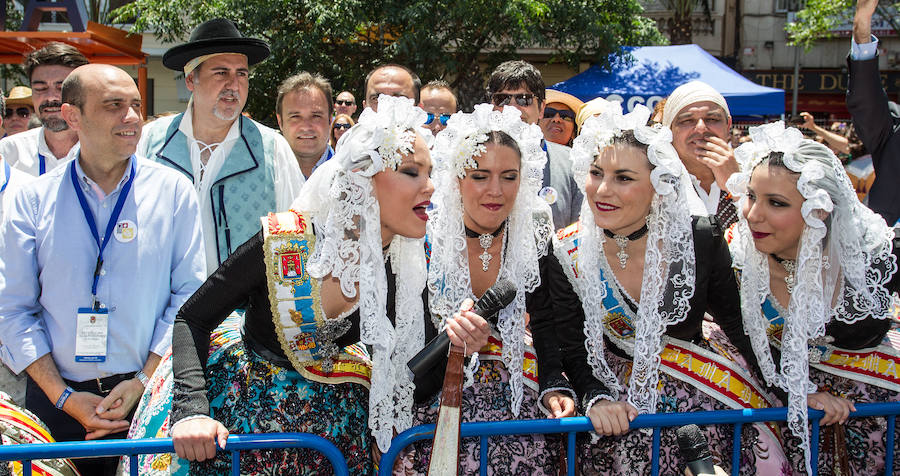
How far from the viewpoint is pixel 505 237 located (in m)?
2.61

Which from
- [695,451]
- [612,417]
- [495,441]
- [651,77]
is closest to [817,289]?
A: [695,451]

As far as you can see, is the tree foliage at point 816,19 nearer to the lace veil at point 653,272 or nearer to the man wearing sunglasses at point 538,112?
the man wearing sunglasses at point 538,112

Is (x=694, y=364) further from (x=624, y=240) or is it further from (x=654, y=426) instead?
(x=624, y=240)

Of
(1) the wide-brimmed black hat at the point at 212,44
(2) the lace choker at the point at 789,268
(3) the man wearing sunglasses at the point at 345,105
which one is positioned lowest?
(2) the lace choker at the point at 789,268

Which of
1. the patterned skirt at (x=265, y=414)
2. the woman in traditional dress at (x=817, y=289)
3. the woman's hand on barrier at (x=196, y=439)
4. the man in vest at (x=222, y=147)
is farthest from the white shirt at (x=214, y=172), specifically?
the woman in traditional dress at (x=817, y=289)

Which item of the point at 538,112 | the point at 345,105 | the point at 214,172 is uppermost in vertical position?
the point at 345,105

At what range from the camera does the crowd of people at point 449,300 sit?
7.39ft

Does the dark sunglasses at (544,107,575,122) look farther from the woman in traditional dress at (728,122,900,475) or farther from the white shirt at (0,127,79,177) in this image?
the white shirt at (0,127,79,177)

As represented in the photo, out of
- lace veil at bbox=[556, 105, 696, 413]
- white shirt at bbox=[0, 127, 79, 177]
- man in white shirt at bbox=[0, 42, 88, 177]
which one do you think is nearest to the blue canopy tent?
man in white shirt at bbox=[0, 42, 88, 177]

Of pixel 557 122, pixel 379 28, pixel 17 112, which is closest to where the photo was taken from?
pixel 557 122

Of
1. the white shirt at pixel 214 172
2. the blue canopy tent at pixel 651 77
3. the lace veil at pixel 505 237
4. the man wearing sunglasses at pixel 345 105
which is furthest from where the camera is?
the blue canopy tent at pixel 651 77

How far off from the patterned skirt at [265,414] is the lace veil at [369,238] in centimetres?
11

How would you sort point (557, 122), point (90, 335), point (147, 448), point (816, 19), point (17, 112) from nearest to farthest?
point (147, 448)
point (90, 335)
point (557, 122)
point (17, 112)
point (816, 19)

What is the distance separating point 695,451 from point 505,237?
960mm
